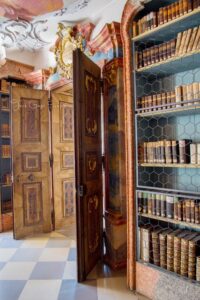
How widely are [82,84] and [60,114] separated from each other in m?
1.84

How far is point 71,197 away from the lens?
15.1 feet

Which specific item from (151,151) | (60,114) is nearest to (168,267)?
(151,151)

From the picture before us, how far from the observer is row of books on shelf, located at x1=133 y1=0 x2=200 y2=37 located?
79.4 inches

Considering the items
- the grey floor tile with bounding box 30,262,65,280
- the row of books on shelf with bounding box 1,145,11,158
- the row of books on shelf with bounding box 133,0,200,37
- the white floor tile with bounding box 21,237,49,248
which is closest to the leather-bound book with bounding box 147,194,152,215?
the grey floor tile with bounding box 30,262,65,280

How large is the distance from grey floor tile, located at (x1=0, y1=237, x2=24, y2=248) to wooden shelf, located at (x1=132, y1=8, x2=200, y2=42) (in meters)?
3.20

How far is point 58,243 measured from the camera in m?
3.75

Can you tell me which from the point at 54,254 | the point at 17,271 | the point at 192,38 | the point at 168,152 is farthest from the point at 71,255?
the point at 192,38

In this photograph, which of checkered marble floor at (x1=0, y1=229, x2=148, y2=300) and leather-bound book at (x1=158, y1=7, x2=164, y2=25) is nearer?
leather-bound book at (x1=158, y1=7, x2=164, y2=25)

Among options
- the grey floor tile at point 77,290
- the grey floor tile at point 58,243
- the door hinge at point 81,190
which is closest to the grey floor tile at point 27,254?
the grey floor tile at point 58,243

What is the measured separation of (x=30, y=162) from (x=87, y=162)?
5.56ft

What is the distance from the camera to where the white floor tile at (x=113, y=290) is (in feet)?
7.75

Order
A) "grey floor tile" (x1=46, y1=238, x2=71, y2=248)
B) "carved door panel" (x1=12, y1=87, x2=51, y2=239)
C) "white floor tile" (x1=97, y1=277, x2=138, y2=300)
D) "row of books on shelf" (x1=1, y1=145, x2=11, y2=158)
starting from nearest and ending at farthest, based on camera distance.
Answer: "white floor tile" (x1=97, y1=277, x2=138, y2=300)
"grey floor tile" (x1=46, y1=238, x2=71, y2=248)
"carved door panel" (x1=12, y1=87, x2=51, y2=239)
"row of books on shelf" (x1=1, y1=145, x2=11, y2=158)

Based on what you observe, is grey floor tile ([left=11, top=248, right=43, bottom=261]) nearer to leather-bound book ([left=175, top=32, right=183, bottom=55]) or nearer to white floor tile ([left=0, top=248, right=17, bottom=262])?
white floor tile ([left=0, top=248, right=17, bottom=262])

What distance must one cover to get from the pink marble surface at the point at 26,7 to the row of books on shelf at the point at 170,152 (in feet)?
7.14
